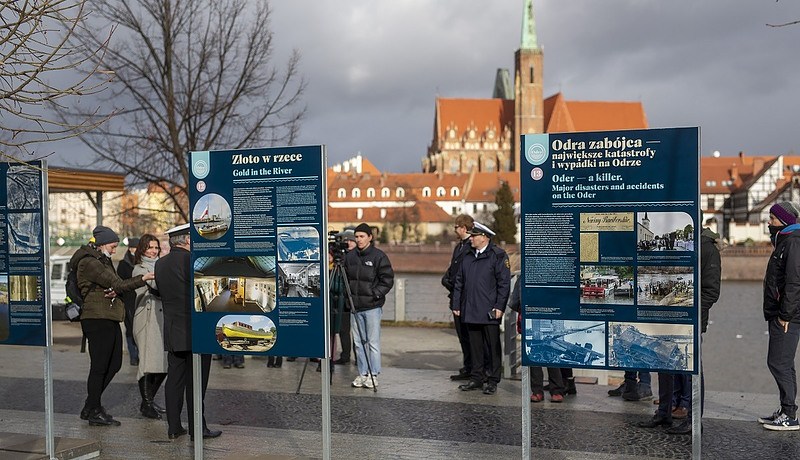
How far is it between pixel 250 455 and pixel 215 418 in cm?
193

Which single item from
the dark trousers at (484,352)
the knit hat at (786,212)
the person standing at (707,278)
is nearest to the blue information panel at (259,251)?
the person standing at (707,278)

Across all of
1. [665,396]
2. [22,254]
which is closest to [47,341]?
[22,254]

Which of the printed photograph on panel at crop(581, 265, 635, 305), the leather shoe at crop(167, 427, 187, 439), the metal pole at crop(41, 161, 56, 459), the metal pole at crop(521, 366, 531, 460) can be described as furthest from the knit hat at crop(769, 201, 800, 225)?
the metal pole at crop(41, 161, 56, 459)

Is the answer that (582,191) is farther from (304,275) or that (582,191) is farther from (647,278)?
(304,275)

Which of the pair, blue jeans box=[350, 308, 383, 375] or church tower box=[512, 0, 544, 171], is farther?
church tower box=[512, 0, 544, 171]

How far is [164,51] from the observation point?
1730 cm

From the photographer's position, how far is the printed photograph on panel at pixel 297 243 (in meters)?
6.60

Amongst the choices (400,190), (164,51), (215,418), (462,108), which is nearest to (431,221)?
A: (400,190)

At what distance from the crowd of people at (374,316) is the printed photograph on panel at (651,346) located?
52 centimetres

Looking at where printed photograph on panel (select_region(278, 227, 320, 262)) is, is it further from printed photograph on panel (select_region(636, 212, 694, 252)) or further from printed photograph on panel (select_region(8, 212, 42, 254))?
printed photograph on panel (select_region(636, 212, 694, 252))

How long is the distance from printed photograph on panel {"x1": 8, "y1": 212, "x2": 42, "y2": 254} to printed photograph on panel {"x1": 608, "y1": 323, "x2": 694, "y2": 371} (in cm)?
466

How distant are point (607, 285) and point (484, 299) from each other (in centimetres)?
406

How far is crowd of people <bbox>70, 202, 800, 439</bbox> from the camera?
7.98 metres

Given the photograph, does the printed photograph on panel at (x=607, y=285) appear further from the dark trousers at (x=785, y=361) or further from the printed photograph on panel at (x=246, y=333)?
the dark trousers at (x=785, y=361)
